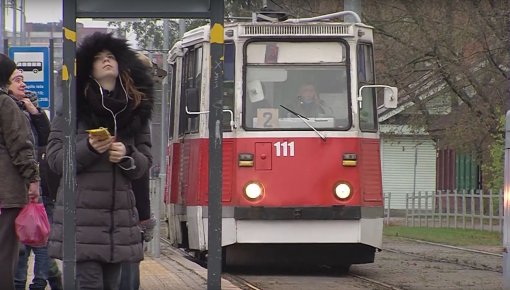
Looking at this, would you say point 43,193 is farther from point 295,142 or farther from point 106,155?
point 295,142

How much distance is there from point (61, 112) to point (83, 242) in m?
0.78

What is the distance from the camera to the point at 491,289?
13.0 m

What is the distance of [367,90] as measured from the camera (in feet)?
48.2

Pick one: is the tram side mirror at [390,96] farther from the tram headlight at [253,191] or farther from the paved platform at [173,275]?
the paved platform at [173,275]

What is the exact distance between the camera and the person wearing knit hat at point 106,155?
6.40 meters

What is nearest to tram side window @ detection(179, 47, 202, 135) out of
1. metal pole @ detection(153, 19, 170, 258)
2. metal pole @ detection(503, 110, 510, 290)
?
metal pole @ detection(153, 19, 170, 258)

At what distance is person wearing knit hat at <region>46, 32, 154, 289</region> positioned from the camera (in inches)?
252

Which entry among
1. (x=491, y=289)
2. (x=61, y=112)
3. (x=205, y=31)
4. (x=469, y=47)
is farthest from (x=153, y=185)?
(x=469, y=47)

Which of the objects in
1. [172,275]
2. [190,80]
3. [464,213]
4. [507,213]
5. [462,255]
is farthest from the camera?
[464,213]

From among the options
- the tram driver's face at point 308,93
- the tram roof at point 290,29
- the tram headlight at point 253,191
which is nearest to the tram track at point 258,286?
the tram headlight at point 253,191

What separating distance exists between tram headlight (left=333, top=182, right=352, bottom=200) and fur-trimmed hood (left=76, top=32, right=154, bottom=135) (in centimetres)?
754

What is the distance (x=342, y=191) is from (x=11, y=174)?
22.8 feet

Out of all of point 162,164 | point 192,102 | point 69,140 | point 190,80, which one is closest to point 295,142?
point 192,102

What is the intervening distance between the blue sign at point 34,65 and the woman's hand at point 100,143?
1270 cm
